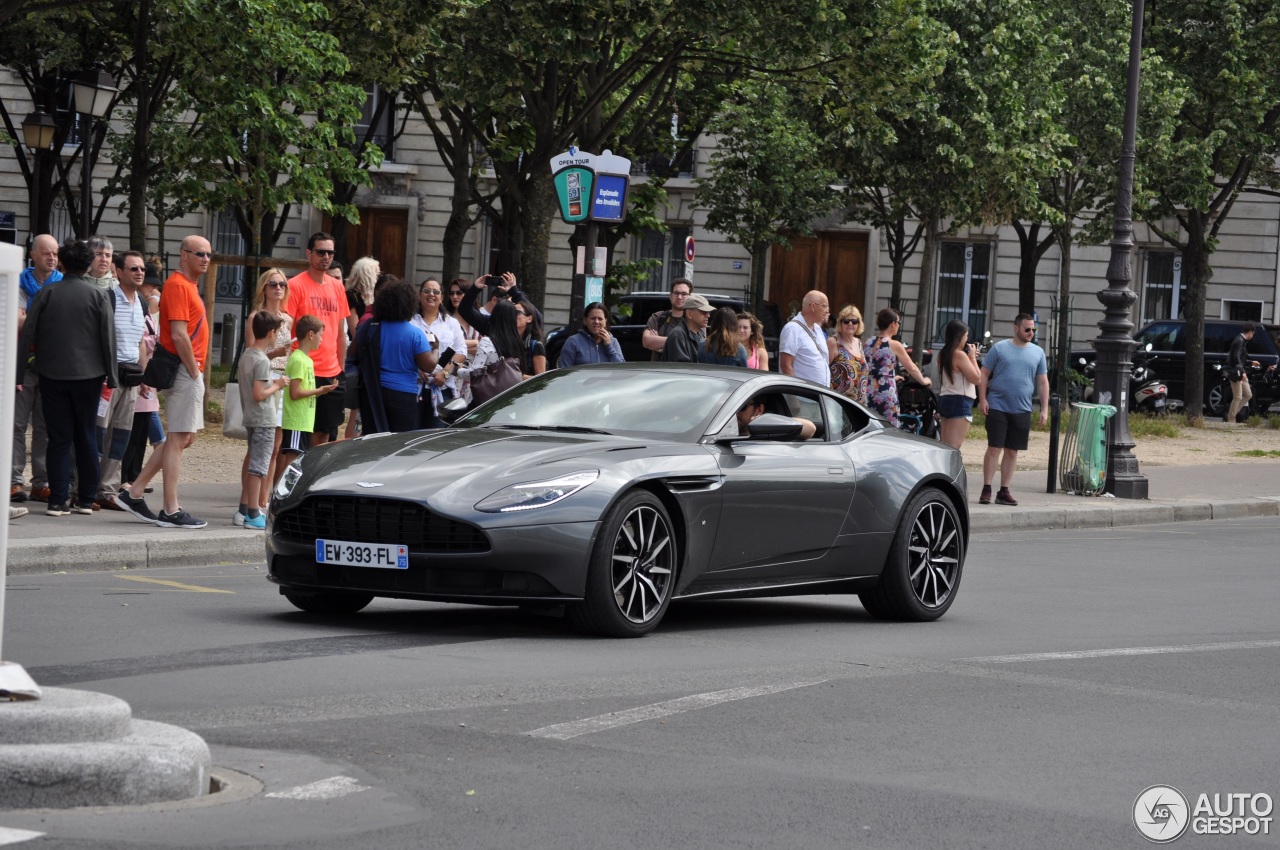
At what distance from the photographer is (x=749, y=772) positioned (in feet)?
19.8

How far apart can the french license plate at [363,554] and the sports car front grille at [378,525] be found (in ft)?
0.09

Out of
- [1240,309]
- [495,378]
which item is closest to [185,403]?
[495,378]

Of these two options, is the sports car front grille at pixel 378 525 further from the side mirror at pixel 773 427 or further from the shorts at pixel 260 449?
the shorts at pixel 260 449

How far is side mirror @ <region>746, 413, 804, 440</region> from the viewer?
9539mm

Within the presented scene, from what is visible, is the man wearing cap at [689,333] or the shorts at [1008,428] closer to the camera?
the man wearing cap at [689,333]

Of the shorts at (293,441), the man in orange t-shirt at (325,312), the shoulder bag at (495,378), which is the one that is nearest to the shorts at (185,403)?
the shorts at (293,441)

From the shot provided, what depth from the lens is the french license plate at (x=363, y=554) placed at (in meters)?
8.50

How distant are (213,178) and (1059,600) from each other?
2104cm

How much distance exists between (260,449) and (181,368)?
804mm

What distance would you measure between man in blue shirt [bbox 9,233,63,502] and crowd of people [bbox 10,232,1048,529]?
14mm

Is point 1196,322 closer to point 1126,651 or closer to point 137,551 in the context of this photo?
point 1126,651

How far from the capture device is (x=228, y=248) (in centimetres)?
5047

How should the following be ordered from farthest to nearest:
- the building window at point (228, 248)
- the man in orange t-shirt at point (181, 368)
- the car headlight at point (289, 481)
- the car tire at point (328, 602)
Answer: the building window at point (228, 248), the man in orange t-shirt at point (181, 368), the car tire at point (328, 602), the car headlight at point (289, 481)

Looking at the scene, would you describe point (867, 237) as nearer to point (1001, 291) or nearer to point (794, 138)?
point (1001, 291)
